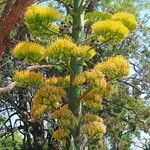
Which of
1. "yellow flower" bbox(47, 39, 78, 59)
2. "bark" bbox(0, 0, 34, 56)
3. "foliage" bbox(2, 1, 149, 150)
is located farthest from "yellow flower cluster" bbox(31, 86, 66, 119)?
"bark" bbox(0, 0, 34, 56)

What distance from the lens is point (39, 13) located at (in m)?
3.38

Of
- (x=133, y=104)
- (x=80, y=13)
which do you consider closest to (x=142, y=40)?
(x=133, y=104)

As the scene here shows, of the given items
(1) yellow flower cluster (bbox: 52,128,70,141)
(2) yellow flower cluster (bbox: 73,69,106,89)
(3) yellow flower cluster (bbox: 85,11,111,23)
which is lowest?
(1) yellow flower cluster (bbox: 52,128,70,141)

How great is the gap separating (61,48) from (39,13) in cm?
32

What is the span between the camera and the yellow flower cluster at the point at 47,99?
10.5 feet

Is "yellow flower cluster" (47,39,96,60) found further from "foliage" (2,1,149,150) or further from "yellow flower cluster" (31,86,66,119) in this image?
"yellow flower cluster" (31,86,66,119)

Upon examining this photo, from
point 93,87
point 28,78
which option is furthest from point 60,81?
point 93,87

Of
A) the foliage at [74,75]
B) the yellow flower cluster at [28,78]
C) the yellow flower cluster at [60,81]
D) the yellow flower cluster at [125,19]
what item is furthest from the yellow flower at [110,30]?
the yellow flower cluster at [28,78]

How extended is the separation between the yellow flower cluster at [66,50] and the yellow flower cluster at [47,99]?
0.22m

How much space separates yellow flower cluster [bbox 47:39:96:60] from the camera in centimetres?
321

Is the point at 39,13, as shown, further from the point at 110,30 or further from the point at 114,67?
the point at 114,67

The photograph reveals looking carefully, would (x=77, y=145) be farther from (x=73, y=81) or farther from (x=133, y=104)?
(x=133, y=104)

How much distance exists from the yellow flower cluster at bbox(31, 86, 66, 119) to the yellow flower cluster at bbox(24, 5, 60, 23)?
486 mm

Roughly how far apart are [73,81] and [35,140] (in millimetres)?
9466
